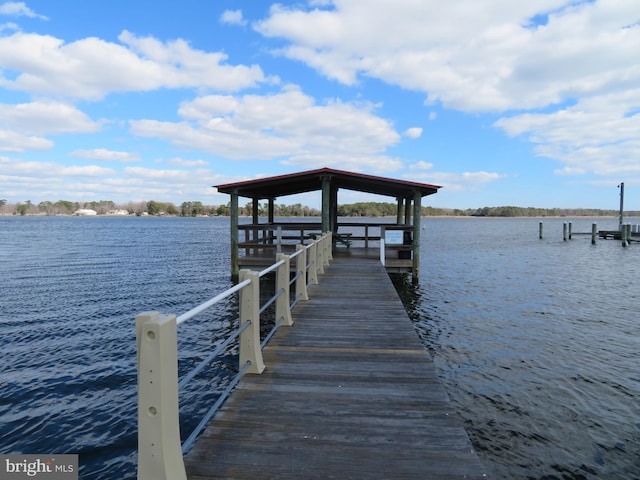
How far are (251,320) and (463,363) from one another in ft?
18.8

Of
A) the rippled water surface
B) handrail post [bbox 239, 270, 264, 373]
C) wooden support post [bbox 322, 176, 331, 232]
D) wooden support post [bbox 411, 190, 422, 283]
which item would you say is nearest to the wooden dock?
handrail post [bbox 239, 270, 264, 373]

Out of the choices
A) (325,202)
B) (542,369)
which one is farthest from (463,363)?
(325,202)

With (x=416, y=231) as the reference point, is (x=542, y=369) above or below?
below

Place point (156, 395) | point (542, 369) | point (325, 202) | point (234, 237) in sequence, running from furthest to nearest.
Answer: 1. point (234, 237)
2. point (325, 202)
3. point (542, 369)
4. point (156, 395)

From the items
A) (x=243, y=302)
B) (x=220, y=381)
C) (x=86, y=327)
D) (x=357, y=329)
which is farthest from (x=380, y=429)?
(x=86, y=327)

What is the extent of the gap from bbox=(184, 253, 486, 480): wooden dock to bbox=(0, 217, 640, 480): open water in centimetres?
196

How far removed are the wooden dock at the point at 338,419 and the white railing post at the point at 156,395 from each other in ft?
1.13

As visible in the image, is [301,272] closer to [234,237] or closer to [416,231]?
[416,231]

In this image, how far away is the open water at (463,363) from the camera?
17.1 feet

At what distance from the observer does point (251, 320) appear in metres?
4.08

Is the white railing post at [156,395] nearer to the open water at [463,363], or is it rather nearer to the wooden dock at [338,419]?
the wooden dock at [338,419]

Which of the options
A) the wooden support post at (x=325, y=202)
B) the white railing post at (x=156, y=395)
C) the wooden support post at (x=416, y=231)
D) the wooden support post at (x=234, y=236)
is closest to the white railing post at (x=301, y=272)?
the white railing post at (x=156, y=395)

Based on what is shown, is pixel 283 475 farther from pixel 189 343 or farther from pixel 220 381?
pixel 189 343

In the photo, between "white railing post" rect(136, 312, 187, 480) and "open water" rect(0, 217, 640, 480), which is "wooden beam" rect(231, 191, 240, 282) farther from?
"white railing post" rect(136, 312, 187, 480)
